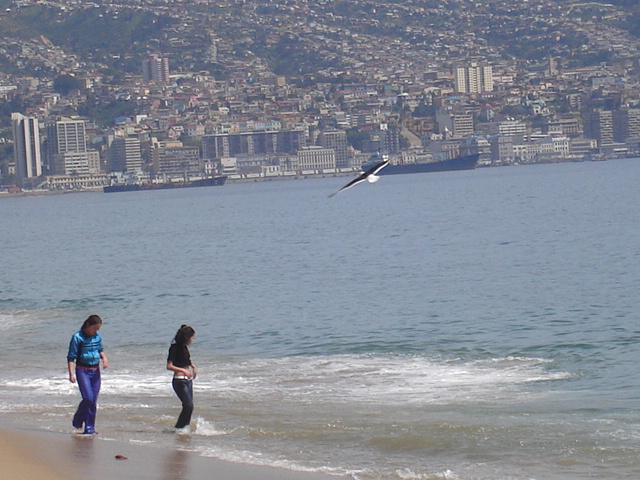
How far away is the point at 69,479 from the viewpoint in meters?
7.74

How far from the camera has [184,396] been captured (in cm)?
918

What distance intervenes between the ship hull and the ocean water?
3968 inches

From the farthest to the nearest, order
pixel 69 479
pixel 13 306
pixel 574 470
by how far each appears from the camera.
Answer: pixel 13 306
pixel 574 470
pixel 69 479

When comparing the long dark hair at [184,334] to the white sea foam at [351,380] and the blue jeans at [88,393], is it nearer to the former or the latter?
the blue jeans at [88,393]

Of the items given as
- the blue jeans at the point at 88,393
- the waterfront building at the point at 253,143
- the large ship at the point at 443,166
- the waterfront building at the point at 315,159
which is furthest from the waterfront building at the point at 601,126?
the blue jeans at the point at 88,393

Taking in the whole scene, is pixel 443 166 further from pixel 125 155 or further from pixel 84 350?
pixel 84 350

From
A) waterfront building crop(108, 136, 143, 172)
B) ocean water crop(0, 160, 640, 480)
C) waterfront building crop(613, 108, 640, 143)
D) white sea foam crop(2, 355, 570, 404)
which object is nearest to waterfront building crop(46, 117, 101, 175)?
waterfront building crop(108, 136, 143, 172)

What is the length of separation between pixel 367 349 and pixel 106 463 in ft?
22.8

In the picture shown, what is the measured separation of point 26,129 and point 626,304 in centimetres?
14007

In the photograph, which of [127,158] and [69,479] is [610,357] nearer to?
→ [69,479]

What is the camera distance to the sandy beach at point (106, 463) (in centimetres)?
792

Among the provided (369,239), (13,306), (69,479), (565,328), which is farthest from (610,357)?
(369,239)

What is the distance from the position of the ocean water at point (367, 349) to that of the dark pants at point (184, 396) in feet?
0.86

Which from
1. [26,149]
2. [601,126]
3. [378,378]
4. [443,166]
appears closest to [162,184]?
[26,149]
